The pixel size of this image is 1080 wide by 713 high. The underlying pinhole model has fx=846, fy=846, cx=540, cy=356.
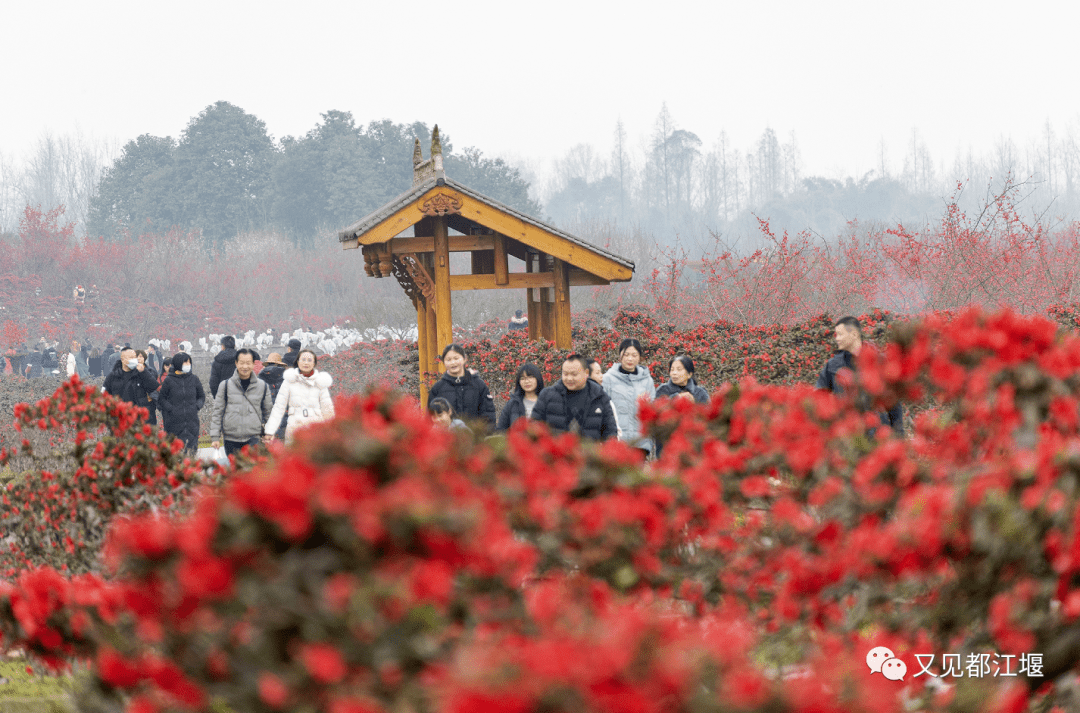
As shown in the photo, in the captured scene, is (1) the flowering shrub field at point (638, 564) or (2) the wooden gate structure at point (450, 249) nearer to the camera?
(1) the flowering shrub field at point (638, 564)

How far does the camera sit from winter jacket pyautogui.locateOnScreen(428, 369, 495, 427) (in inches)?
249

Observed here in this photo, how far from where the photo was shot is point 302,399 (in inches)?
278

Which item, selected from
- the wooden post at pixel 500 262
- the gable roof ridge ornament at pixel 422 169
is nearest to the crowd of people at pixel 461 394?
the wooden post at pixel 500 262

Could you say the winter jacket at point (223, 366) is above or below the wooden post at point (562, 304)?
below

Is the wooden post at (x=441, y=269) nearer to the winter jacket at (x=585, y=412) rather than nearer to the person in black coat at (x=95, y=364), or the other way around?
the winter jacket at (x=585, y=412)

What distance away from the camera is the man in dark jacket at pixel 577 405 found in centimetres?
554

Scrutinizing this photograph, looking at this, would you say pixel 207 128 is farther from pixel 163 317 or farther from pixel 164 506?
pixel 164 506

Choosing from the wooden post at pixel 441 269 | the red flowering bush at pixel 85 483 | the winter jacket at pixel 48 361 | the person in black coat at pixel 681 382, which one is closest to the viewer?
the red flowering bush at pixel 85 483

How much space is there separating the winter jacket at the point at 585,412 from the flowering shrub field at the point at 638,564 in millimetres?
2761

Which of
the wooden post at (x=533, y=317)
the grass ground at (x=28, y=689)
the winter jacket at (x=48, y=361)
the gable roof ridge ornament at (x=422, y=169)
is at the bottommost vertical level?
the grass ground at (x=28, y=689)

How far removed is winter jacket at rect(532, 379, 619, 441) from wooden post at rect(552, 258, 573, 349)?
418 cm

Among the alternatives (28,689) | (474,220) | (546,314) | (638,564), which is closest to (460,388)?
(28,689)

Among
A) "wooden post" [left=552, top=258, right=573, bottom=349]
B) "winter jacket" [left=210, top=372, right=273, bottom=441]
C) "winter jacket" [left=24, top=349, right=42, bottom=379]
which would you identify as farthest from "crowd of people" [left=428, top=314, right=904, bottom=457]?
"winter jacket" [left=24, top=349, right=42, bottom=379]

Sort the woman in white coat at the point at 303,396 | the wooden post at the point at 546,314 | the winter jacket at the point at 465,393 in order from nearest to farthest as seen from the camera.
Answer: the winter jacket at the point at 465,393 → the woman in white coat at the point at 303,396 → the wooden post at the point at 546,314
